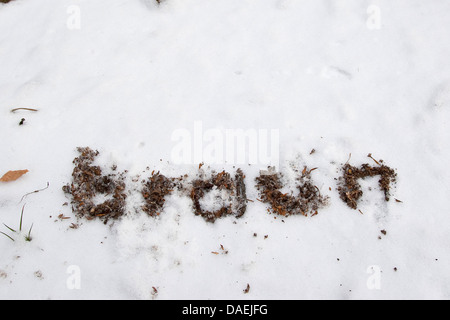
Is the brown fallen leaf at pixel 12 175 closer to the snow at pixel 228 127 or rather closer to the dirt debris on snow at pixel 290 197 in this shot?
the snow at pixel 228 127

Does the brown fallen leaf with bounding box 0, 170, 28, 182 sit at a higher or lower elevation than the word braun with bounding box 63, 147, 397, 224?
higher

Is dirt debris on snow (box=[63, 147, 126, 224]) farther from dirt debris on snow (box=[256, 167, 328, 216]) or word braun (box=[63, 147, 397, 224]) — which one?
dirt debris on snow (box=[256, 167, 328, 216])

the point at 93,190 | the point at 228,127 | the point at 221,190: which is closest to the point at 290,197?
the point at 221,190

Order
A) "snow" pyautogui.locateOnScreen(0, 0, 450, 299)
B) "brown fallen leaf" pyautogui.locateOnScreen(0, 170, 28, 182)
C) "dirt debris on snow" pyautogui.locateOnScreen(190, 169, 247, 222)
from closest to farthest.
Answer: "snow" pyautogui.locateOnScreen(0, 0, 450, 299), "dirt debris on snow" pyautogui.locateOnScreen(190, 169, 247, 222), "brown fallen leaf" pyautogui.locateOnScreen(0, 170, 28, 182)

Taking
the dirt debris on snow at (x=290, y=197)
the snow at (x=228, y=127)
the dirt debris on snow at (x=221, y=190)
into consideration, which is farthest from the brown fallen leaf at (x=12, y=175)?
the dirt debris on snow at (x=290, y=197)

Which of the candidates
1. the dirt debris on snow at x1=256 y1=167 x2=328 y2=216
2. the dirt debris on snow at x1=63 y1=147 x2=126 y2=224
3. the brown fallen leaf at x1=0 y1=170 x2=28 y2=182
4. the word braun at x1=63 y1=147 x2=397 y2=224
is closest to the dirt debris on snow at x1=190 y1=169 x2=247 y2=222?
the word braun at x1=63 y1=147 x2=397 y2=224

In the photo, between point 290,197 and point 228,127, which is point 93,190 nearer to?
point 228,127
